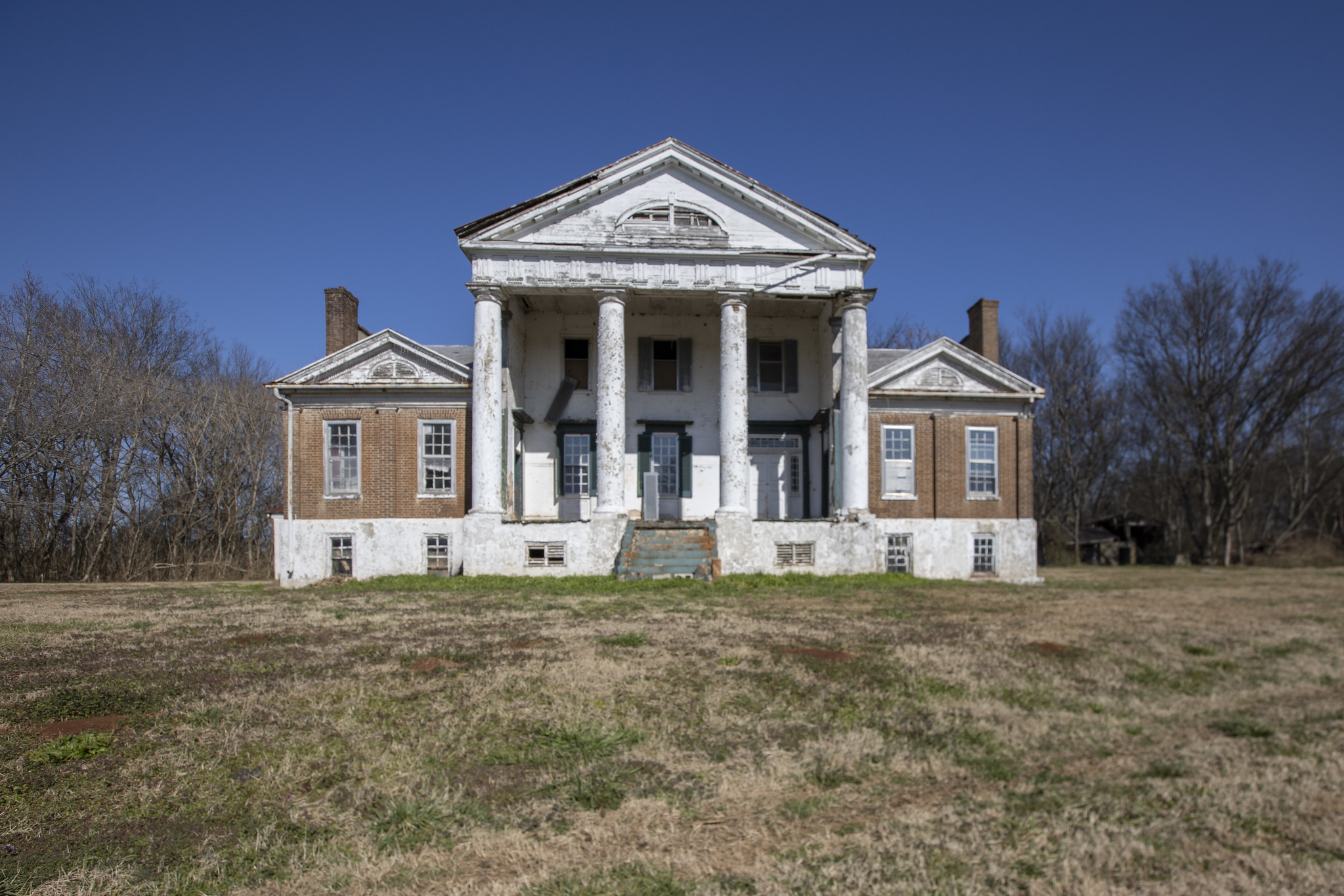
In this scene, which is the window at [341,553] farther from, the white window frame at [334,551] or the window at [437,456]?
the window at [437,456]

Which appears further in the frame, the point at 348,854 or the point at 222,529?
the point at 222,529

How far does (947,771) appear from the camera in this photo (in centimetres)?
609

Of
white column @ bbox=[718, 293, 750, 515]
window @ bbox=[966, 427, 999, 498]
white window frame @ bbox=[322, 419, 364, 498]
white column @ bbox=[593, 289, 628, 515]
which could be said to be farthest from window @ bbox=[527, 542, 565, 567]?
window @ bbox=[966, 427, 999, 498]

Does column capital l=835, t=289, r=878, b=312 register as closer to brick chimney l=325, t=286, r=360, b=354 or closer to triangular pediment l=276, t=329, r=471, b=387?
triangular pediment l=276, t=329, r=471, b=387

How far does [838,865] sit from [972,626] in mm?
8720

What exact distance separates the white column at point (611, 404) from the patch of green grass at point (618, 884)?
17.8m

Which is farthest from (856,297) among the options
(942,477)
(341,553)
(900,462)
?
(341,553)

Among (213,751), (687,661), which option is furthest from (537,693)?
(213,751)

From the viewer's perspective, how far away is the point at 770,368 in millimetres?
27547

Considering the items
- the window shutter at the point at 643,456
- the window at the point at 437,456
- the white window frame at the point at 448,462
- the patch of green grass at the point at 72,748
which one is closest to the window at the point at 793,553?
the window shutter at the point at 643,456

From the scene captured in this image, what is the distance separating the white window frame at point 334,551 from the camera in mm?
24453

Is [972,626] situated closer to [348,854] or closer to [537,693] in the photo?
[537,693]

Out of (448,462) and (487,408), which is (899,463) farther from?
(448,462)

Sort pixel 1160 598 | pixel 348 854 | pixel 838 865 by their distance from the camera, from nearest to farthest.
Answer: pixel 838 865 → pixel 348 854 → pixel 1160 598
